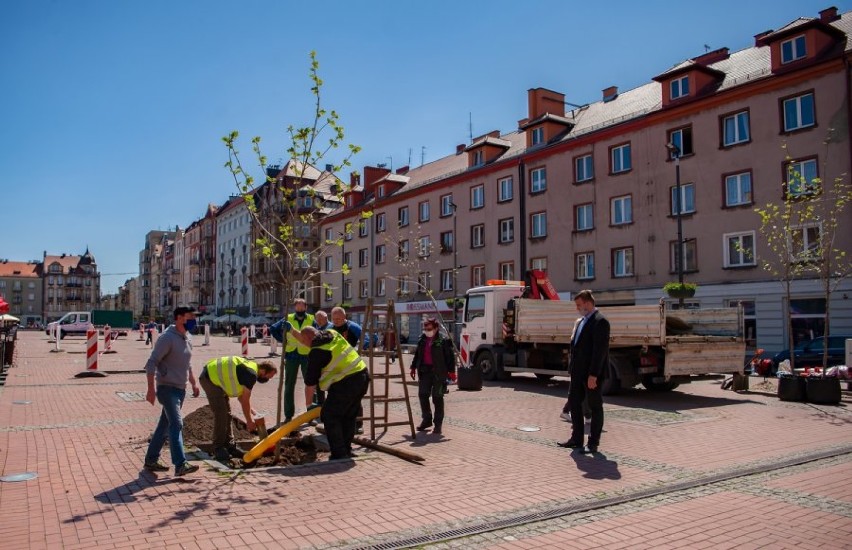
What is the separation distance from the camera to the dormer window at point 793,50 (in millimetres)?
26203

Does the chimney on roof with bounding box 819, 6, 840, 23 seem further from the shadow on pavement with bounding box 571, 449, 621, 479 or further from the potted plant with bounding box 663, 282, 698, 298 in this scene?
the shadow on pavement with bounding box 571, 449, 621, 479

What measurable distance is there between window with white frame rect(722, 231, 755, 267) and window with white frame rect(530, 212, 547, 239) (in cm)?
1066

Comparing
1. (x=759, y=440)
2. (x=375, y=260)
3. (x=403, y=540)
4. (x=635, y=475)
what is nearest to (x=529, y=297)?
(x=759, y=440)

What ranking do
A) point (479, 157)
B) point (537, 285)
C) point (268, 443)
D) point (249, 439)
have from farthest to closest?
point (479, 157) → point (537, 285) → point (249, 439) → point (268, 443)

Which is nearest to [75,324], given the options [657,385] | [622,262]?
[622,262]

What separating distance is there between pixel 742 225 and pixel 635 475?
2329cm

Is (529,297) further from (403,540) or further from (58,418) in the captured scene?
(403,540)

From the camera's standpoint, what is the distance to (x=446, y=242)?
4406cm

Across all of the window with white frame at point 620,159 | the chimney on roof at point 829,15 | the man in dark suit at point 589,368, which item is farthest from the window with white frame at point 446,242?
the man in dark suit at point 589,368

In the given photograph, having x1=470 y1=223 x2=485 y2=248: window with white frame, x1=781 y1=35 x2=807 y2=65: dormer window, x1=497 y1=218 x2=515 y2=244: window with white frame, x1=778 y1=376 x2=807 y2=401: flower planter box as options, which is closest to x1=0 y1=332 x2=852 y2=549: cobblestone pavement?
x1=778 y1=376 x2=807 y2=401: flower planter box

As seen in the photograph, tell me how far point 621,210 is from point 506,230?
336 inches

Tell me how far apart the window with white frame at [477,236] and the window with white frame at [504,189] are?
2300 millimetres

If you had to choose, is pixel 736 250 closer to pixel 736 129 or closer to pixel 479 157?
pixel 736 129

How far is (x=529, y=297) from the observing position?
1903cm
